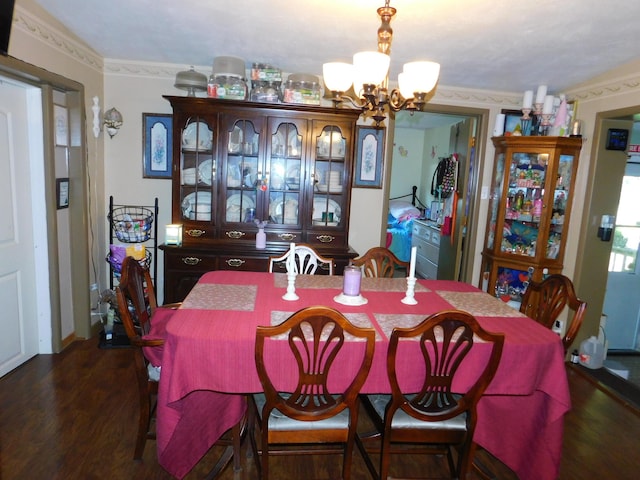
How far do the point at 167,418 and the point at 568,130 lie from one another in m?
3.65

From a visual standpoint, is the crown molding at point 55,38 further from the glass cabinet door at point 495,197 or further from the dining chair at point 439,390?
the glass cabinet door at point 495,197

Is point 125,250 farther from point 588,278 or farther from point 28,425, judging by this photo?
point 588,278

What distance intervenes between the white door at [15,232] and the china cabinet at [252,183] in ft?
2.99

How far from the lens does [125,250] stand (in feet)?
10.7

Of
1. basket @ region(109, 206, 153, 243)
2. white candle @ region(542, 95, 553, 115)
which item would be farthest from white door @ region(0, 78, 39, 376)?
white candle @ region(542, 95, 553, 115)

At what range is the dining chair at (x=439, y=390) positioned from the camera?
5.31 feet

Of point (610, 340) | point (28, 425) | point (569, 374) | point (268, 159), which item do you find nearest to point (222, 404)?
point (28, 425)

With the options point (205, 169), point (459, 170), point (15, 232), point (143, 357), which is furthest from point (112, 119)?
point (459, 170)

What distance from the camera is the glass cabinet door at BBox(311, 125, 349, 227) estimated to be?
3480 mm

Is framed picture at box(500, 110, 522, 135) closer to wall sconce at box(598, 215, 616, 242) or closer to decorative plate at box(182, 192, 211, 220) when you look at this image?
wall sconce at box(598, 215, 616, 242)

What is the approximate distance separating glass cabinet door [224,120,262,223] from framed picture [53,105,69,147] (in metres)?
1.14

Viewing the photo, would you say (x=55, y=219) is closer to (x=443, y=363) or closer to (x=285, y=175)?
(x=285, y=175)

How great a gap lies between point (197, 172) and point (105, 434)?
1990 mm

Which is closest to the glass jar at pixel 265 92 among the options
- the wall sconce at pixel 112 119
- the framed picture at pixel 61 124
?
the wall sconce at pixel 112 119
